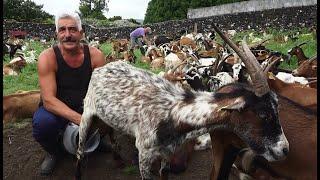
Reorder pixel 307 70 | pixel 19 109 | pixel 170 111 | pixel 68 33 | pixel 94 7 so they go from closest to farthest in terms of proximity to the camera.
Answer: pixel 170 111
pixel 68 33
pixel 19 109
pixel 307 70
pixel 94 7

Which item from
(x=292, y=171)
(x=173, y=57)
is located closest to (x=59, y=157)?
(x=292, y=171)

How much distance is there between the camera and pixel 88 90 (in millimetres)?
4438

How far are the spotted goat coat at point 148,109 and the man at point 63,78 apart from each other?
25cm

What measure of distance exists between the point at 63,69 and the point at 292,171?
2264mm

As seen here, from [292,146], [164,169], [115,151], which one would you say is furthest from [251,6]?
[292,146]

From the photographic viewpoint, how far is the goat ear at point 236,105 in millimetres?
3244

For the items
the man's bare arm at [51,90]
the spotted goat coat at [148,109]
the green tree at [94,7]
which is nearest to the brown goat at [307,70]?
the spotted goat coat at [148,109]

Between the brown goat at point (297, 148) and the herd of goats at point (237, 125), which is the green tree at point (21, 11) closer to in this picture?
the herd of goats at point (237, 125)

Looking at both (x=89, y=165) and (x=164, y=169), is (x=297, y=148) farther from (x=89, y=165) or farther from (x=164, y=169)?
(x=89, y=165)

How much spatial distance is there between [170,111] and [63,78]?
4.50ft

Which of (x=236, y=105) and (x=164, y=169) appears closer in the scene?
(x=236, y=105)

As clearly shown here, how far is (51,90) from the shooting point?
14.7 feet

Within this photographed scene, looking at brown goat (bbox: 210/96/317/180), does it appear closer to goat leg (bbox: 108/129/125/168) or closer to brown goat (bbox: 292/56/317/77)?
goat leg (bbox: 108/129/125/168)

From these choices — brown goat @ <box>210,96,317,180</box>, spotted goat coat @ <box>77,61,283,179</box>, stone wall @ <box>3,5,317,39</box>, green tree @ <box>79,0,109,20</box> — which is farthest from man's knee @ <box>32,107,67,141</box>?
green tree @ <box>79,0,109,20</box>
